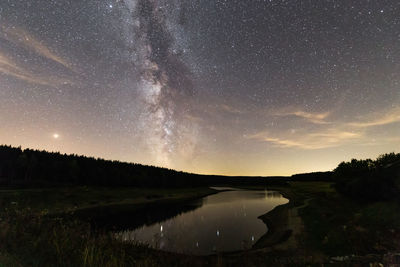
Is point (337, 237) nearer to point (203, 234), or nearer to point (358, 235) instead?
point (358, 235)

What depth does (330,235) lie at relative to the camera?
23.4 meters

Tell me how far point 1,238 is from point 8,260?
7.00 ft

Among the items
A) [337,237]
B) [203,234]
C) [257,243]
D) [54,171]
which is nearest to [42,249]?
[337,237]

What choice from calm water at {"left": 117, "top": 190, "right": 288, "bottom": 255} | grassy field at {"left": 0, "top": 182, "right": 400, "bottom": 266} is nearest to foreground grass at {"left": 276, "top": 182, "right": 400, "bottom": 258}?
grassy field at {"left": 0, "top": 182, "right": 400, "bottom": 266}

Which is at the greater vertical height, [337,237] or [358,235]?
[358,235]

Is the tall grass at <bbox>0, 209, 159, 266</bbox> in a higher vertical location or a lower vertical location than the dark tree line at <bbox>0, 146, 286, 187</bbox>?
lower

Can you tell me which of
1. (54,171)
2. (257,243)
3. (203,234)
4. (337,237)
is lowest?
(203,234)

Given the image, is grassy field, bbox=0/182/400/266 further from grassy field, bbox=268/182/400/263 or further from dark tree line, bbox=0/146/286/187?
dark tree line, bbox=0/146/286/187

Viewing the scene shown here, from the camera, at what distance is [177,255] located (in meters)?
17.0

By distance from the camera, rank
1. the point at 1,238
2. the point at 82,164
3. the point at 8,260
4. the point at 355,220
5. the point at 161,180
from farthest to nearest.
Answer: the point at 161,180 < the point at 82,164 < the point at 355,220 < the point at 1,238 < the point at 8,260

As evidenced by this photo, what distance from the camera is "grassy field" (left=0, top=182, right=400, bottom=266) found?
20.7 ft

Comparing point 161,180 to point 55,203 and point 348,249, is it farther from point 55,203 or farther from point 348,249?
point 348,249

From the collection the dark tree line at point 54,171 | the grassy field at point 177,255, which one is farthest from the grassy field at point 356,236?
the dark tree line at point 54,171

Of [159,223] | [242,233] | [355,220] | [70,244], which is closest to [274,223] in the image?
[242,233]
